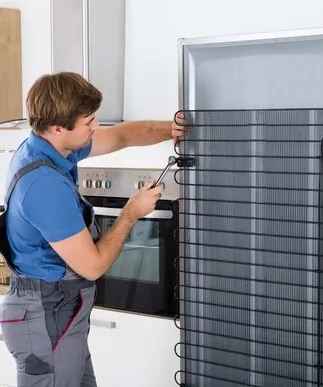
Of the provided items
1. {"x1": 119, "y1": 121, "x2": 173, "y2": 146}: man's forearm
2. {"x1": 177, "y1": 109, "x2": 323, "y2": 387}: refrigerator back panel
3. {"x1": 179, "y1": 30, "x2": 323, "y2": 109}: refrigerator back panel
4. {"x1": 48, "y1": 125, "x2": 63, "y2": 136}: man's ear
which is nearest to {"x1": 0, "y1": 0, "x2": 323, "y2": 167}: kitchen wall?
{"x1": 119, "y1": 121, "x2": 173, "y2": 146}: man's forearm

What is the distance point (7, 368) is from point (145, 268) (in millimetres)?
660

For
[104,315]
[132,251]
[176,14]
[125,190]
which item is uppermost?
[176,14]

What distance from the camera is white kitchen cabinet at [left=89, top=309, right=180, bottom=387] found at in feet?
6.84

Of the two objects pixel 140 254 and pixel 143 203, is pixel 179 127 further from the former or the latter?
pixel 140 254

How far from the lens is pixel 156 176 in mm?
2074

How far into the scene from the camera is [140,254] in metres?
2.15

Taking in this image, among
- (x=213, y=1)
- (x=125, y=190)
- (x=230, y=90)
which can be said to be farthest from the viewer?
(x=125, y=190)

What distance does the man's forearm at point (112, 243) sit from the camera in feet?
5.53

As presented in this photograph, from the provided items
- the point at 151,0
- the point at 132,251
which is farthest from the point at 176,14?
the point at 132,251

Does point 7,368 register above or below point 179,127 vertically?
below

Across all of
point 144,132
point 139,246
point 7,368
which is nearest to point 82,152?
point 144,132

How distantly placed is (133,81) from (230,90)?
0.48 m

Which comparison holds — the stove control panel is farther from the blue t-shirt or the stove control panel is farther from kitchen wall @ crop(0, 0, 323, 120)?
the blue t-shirt

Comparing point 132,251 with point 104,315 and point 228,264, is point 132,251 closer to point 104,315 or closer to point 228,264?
point 104,315
